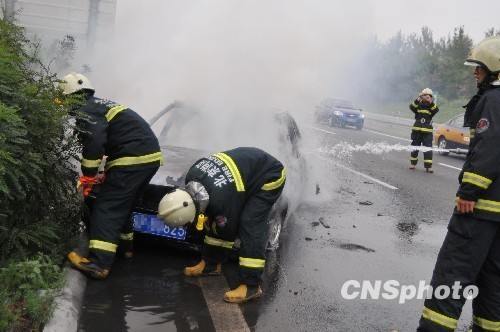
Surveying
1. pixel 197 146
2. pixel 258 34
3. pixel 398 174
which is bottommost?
pixel 398 174

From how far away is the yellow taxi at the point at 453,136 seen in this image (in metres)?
16.5

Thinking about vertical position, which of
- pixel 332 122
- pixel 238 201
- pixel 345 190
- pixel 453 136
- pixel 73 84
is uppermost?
pixel 73 84

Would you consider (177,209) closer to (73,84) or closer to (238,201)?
(238,201)

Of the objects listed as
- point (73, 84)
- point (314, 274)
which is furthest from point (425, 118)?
point (73, 84)

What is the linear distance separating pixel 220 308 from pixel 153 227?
3.49 feet

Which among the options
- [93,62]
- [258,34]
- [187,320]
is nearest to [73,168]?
[187,320]

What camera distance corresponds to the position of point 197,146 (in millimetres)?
7152

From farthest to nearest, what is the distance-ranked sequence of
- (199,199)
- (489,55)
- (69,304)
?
(199,199), (69,304), (489,55)

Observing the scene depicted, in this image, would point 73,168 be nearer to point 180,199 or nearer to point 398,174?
point 180,199

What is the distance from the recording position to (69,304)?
3930 millimetres

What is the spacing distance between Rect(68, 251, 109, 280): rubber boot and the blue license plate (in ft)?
1.82

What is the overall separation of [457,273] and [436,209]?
575cm

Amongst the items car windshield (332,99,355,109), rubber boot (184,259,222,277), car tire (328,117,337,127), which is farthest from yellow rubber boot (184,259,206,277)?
car windshield (332,99,355,109)

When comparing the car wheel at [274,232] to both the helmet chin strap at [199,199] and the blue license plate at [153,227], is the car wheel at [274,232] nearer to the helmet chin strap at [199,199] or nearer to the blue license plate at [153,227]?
the blue license plate at [153,227]
